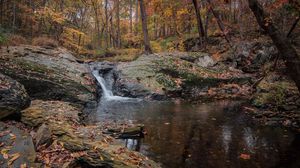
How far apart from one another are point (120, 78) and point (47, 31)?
16770 millimetres

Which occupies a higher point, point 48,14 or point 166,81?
point 48,14

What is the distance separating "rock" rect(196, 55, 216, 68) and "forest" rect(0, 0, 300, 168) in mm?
76

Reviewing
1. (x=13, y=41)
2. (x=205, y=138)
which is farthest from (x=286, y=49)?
(x=13, y=41)

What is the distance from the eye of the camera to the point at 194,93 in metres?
14.7

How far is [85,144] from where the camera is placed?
5434 millimetres

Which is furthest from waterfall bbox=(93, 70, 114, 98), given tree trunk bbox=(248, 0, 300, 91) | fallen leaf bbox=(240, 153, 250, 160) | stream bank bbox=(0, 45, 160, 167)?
tree trunk bbox=(248, 0, 300, 91)

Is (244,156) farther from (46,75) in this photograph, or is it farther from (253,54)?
(253,54)

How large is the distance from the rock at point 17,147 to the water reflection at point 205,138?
255 centimetres

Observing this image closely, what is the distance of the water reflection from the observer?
636cm

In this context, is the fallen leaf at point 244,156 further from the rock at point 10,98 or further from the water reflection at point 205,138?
the rock at point 10,98

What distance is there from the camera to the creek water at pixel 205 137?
20.9ft

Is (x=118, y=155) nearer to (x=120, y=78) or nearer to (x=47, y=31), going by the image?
(x=120, y=78)

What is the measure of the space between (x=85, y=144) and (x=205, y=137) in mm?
3619

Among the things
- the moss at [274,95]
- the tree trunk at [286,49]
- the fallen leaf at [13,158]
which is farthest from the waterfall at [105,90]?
the fallen leaf at [13,158]
